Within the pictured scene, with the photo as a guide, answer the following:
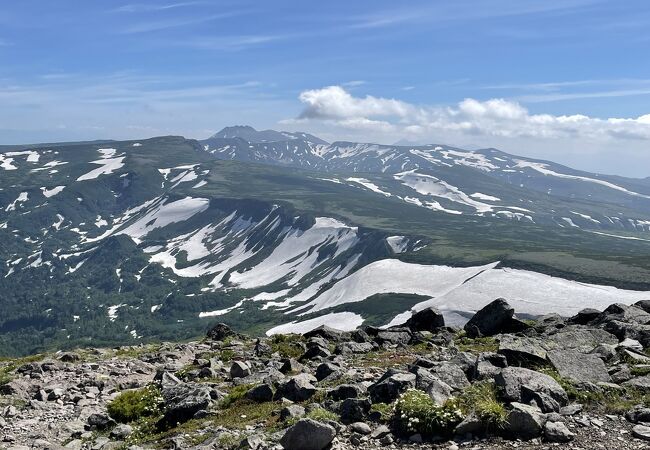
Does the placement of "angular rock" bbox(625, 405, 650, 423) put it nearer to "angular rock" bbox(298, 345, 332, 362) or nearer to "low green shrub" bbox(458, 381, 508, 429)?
"low green shrub" bbox(458, 381, 508, 429)

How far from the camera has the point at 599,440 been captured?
590 inches

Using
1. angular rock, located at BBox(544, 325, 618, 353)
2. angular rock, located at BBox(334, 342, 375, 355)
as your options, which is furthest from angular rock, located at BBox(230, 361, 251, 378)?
angular rock, located at BBox(544, 325, 618, 353)

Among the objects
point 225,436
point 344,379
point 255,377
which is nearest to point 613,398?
point 344,379

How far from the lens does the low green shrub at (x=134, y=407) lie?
22.1 m

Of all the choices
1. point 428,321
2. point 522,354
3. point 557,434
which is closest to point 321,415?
point 557,434

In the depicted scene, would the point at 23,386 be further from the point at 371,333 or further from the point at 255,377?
the point at 371,333

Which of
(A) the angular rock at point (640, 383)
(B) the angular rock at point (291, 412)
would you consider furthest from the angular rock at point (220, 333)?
(A) the angular rock at point (640, 383)

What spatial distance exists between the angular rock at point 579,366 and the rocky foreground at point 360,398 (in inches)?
2.9

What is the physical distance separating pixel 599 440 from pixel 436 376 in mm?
5771

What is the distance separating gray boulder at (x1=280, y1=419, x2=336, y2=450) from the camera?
15453 mm

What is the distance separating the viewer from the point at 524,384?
1745 centimetres

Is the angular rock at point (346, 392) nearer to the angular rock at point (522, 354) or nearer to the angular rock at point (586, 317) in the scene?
the angular rock at point (522, 354)

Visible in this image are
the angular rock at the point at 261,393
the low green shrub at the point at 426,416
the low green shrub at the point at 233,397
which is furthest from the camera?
the low green shrub at the point at 233,397

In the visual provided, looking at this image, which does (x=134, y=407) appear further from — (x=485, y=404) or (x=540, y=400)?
(x=540, y=400)
